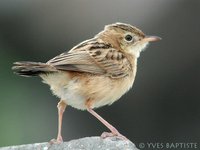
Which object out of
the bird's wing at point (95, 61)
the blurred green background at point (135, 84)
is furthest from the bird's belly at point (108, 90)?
the blurred green background at point (135, 84)

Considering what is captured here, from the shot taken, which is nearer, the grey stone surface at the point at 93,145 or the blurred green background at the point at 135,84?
the grey stone surface at the point at 93,145

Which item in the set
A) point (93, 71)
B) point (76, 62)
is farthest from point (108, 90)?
point (76, 62)

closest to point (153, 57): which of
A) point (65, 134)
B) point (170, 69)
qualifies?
point (170, 69)

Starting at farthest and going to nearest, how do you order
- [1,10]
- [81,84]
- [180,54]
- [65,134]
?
[1,10] < [180,54] < [65,134] < [81,84]

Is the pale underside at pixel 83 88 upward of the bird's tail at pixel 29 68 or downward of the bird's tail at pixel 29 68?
downward

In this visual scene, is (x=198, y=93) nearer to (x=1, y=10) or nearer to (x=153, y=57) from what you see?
(x=153, y=57)

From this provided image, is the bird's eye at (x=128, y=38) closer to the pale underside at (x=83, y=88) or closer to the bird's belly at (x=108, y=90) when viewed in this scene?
the bird's belly at (x=108, y=90)

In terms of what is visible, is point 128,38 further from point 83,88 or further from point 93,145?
point 93,145

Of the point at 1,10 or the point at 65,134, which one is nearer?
the point at 65,134
